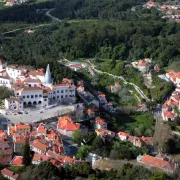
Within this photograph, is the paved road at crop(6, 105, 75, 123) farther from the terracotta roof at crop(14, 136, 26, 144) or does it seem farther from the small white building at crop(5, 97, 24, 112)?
the terracotta roof at crop(14, 136, 26, 144)

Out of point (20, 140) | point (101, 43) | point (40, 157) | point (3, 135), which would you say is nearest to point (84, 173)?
point (40, 157)

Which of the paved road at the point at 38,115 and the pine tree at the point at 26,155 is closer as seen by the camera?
the pine tree at the point at 26,155

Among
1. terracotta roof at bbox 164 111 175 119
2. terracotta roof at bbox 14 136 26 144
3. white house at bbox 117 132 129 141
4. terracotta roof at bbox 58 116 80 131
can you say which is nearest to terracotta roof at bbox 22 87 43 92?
terracotta roof at bbox 58 116 80 131

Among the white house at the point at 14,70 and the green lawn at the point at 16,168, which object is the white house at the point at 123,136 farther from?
the white house at the point at 14,70

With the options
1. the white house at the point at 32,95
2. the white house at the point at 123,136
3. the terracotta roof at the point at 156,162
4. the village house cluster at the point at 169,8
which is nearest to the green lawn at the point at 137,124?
the white house at the point at 123,136

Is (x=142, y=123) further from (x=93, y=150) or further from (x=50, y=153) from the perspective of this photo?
(x=50, y=153)
